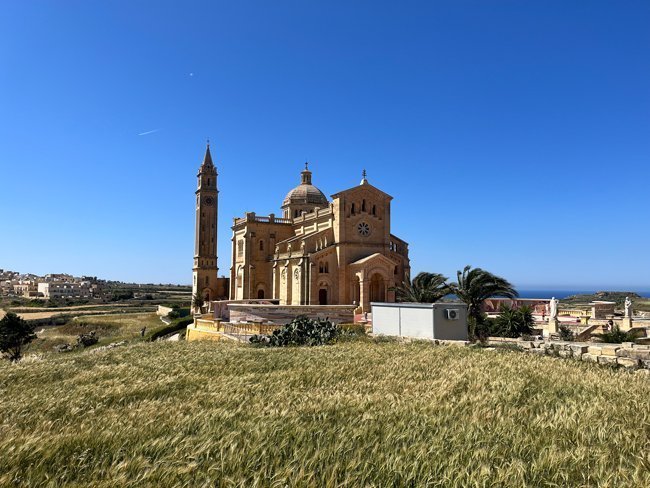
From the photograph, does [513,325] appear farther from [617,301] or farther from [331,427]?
[617,301]

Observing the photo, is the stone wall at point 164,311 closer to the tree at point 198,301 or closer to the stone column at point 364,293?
the tree at point 198,301

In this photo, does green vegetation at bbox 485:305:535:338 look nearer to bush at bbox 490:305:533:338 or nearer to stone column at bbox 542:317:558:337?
bush at bbox 490:305:533:338

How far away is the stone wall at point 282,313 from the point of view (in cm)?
2858

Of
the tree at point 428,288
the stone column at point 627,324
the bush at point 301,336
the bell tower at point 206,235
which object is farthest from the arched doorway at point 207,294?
the stone column at point 627,324

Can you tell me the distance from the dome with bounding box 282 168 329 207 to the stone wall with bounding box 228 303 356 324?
72.1 feet

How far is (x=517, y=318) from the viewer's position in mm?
22281

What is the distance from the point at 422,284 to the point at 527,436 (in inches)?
830

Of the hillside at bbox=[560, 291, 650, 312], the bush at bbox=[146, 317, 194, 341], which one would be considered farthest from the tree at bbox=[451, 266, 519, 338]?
the bush at bbox=[146, 317, 194, 341]

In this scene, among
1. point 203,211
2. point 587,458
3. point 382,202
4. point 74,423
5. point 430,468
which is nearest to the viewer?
point 430,468

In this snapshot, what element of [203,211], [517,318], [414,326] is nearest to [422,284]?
[517,318]

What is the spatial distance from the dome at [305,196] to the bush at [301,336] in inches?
1228

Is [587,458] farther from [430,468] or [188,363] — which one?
[188,363]

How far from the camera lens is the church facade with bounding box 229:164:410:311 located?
34331 mm

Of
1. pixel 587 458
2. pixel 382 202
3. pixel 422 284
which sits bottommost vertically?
pixel 587 458
